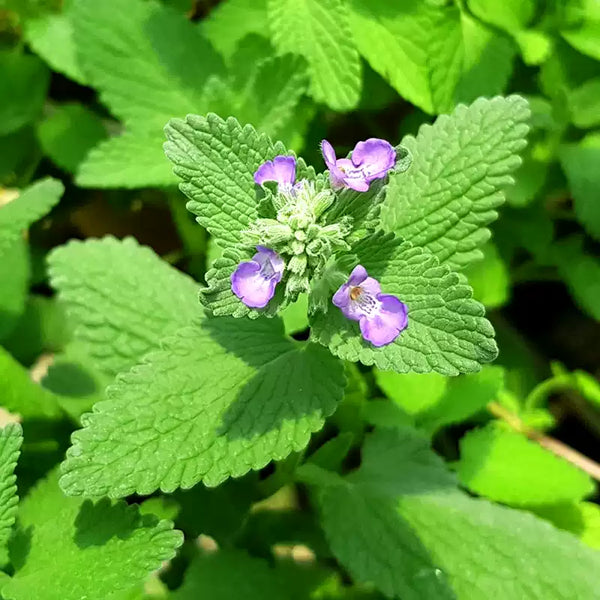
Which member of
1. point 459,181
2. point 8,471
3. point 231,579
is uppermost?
point 459,181

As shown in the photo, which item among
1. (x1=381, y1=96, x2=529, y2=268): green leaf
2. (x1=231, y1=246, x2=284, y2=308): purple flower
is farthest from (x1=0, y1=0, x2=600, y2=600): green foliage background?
(x1=231, y1=246, x2=284, y2=308): purple flower

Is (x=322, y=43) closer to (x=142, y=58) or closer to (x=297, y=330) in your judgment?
(x=142, y=58)

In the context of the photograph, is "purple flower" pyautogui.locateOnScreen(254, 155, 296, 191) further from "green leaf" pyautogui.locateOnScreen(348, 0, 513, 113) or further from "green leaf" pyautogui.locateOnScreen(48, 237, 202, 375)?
"green leaf" pyautogui.locateOnScreen(348, 0, 513, 113)

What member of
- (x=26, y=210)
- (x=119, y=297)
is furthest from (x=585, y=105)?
(x=26, y=210)

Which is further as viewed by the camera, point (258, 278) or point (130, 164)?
point (130, 164)

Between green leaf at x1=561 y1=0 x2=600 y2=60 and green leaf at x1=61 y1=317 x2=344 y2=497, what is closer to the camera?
green leaf at x1=61 y1=317 x2=344 y2=497

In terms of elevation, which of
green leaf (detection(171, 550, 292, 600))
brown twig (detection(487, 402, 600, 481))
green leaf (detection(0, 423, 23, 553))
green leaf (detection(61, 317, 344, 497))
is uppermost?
green leaf (detection(61, 317, 344, 497))

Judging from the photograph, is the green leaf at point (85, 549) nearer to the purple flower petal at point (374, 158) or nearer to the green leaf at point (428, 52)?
the purple flower petal at point (374, 158)
